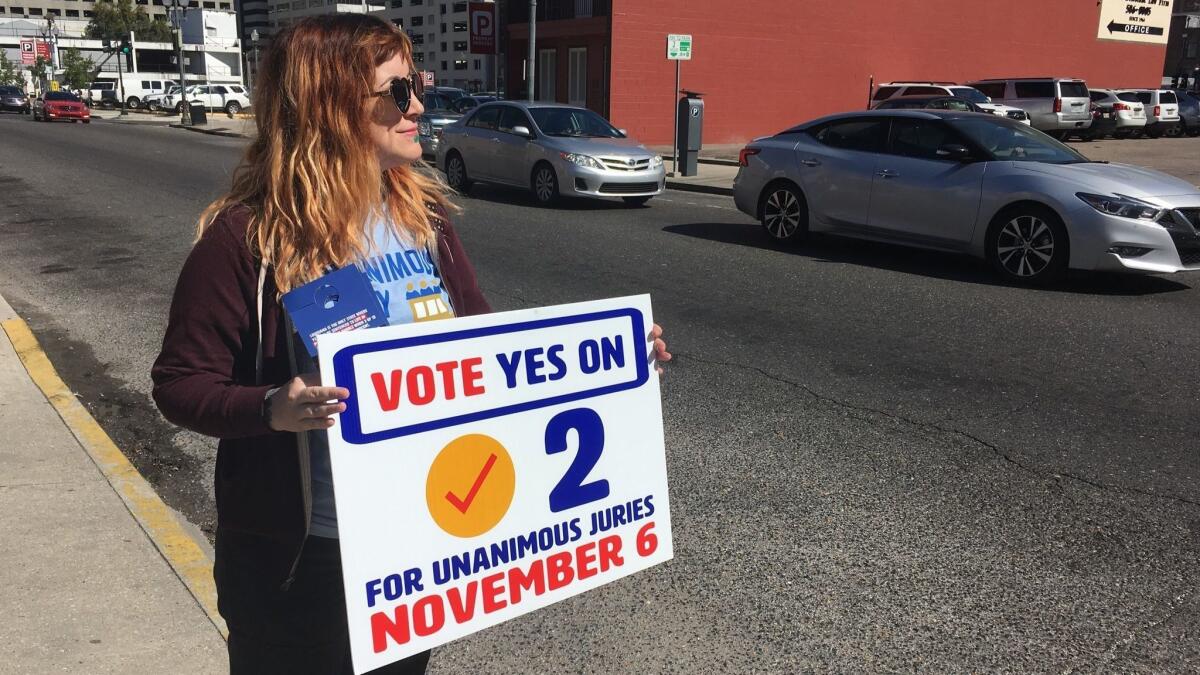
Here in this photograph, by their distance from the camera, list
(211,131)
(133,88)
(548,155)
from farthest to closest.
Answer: (133,88) < (211,131) < (548,155)

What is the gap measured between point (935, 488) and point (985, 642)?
4.04 feet

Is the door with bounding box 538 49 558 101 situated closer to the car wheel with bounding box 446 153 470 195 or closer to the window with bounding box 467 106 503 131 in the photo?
the car wheel with bounding box 446 153 470 195

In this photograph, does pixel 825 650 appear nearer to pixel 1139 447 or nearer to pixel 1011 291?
pixel 1139 447

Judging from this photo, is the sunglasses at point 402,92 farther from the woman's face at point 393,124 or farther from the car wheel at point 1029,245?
the car wheel at point 1029,245

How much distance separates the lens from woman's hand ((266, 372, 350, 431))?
1.58 m

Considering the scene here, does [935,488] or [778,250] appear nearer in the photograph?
[935,488]

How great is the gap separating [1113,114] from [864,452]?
104 ft

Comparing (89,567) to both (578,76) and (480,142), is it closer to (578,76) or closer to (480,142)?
(480,142)

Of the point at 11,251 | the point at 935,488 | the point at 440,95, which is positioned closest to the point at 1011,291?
the point at 935,488

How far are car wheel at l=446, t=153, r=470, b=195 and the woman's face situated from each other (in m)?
14.5

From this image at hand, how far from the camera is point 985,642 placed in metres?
3.11

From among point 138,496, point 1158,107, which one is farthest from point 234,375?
point 1158,107

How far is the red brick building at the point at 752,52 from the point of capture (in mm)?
29297

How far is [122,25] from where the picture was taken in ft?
311
